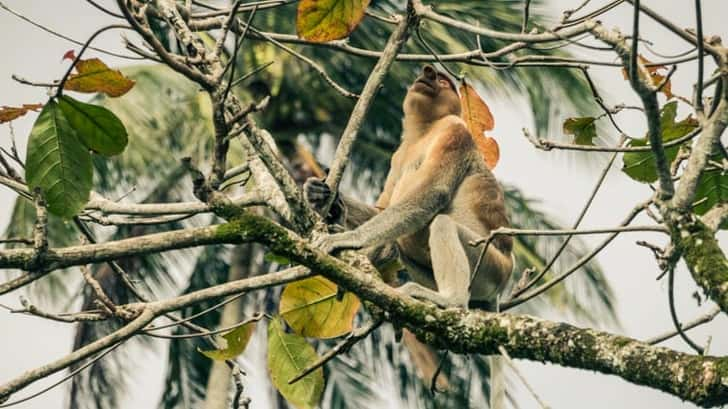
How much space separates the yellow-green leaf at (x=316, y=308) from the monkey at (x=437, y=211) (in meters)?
0.69

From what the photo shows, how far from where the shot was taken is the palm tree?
16.5 meters

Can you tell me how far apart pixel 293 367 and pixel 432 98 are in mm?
2742

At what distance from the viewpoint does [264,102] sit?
8.92ft

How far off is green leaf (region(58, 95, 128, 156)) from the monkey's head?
3029mm

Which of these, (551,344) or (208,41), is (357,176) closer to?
(208,41)

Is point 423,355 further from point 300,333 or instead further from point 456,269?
point 300,333

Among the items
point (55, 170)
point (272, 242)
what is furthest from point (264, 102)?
point (55, 170)

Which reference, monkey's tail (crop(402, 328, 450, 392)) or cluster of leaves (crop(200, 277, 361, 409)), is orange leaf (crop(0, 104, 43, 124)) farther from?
monkey's tail (crop(402, 328, 450, 392))

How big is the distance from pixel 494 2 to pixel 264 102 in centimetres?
1466

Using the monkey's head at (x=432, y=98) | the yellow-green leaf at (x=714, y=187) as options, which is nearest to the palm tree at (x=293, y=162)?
the monkey's head at (x=432, y=98)

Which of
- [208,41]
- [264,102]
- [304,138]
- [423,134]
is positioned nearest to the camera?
[264,102]

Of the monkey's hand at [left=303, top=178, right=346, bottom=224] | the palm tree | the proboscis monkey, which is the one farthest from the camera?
the palm tree

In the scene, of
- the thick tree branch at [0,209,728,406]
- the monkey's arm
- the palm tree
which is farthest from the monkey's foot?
the palm tree

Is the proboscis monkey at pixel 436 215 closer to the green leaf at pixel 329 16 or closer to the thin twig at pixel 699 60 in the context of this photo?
the green leaf at pixel 329 16
